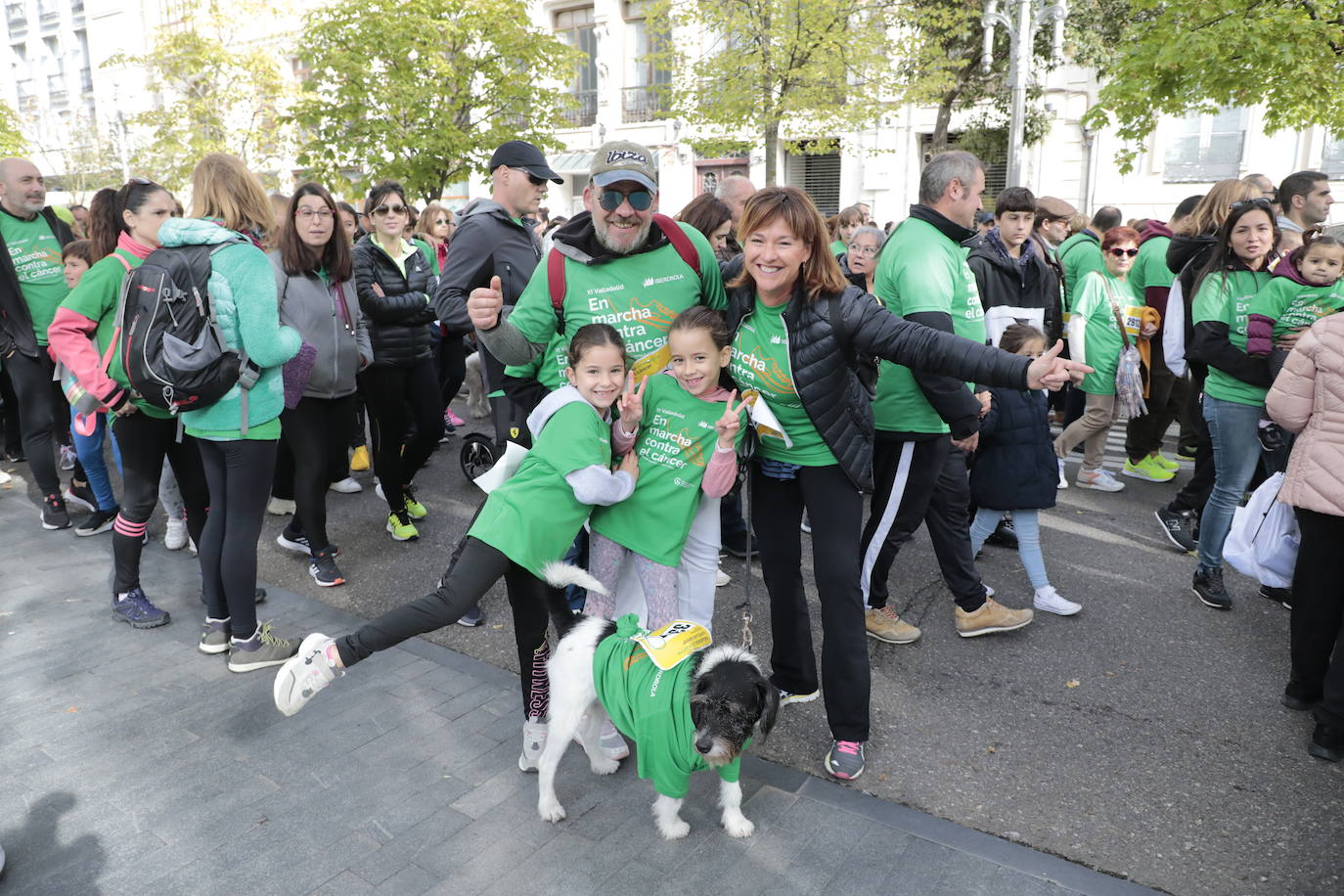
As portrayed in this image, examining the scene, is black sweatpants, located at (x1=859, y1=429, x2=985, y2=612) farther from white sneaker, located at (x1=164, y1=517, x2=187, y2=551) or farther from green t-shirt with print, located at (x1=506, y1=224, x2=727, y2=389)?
white sneaker, located at (x1=164, y1=517, x2=187, y2=551)

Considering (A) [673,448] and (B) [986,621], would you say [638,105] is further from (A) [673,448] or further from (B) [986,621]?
(A) [673,448]

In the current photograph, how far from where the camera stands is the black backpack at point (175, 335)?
12.2 ft

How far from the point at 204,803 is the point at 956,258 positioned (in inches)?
142

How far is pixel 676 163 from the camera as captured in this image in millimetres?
26156

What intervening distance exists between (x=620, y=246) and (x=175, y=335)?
76.6 inches

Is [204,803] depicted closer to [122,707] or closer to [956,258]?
[122,707]

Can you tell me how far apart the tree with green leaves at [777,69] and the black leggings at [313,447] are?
41.5ft

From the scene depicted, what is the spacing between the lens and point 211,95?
81.3 ft

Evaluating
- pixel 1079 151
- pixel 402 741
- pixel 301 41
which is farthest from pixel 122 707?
pixel 1079 151

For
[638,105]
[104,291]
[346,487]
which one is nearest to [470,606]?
[104,291]

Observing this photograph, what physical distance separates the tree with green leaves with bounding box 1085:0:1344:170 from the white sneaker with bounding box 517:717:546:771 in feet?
31.2

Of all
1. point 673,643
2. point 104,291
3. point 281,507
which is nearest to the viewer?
point 673,643

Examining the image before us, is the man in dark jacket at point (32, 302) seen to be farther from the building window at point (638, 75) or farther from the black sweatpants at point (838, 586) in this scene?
the building window at point (638, 75)

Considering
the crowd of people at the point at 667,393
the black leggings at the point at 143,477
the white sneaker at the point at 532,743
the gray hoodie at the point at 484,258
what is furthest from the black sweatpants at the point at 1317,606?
the black leggings at the point at 143,477
